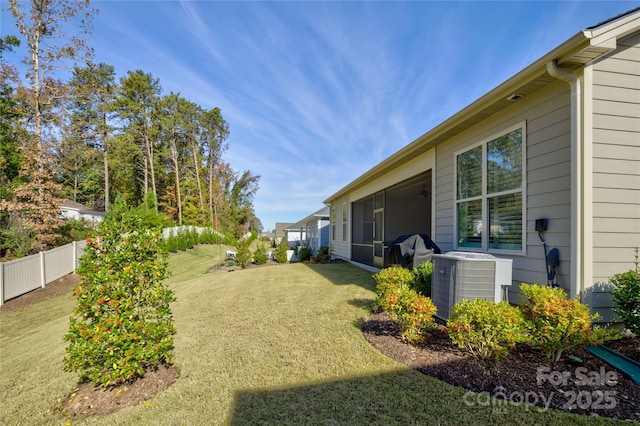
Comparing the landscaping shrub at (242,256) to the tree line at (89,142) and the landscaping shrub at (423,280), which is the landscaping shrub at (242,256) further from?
the landscaping shrub at (423,280)

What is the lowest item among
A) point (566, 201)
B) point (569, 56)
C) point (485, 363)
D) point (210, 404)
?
point (210, 404)

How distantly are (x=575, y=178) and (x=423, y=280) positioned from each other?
102 inches

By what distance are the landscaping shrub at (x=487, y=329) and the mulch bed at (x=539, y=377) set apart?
0.17 meters

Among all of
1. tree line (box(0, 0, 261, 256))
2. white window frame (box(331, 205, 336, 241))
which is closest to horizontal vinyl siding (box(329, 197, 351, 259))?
white window frame (box(331, 205, 336, 241))

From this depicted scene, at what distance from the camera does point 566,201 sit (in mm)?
3434

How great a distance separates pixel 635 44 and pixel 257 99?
12101 mm

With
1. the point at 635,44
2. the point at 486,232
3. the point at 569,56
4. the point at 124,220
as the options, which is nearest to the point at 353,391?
the point at 124,220

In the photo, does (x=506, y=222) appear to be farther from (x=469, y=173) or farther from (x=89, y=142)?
(x=89, y=142)

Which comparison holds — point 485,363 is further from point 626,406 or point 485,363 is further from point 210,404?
point 210,404

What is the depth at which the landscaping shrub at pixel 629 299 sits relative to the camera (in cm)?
286

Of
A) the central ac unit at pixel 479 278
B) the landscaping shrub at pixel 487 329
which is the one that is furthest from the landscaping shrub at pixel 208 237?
the landscaping shrub at pixel 487 329

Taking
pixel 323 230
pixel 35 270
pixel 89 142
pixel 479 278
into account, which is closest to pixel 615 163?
pixel 479 278

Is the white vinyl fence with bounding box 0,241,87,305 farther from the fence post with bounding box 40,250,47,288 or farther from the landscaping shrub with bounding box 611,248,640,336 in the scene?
the landscaping shrub with bounding box 611,248,640,336

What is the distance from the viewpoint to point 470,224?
5273 millimetres
